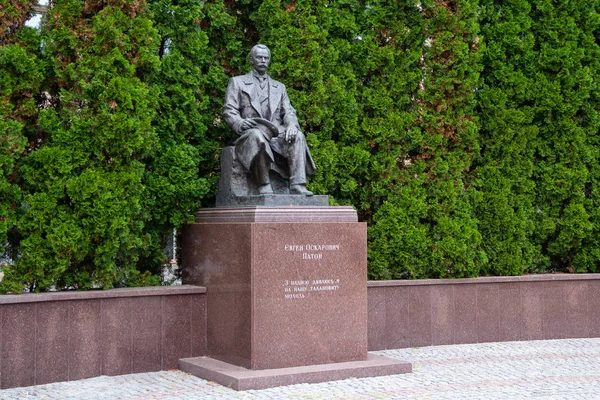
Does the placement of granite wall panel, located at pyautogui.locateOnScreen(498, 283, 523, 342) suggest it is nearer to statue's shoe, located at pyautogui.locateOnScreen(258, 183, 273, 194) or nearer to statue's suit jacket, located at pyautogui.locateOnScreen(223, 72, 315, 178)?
statue's suit jacket, located at pyautogui.locateOnScreen(223, 72, 315, 178)

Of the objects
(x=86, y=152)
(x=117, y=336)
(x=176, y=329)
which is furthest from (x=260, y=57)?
(x=117, y=336)

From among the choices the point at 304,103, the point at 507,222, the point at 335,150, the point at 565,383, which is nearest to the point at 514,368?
the point at 565,383

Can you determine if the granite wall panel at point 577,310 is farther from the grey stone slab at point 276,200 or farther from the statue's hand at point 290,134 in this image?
the statue's hand at point 290,134

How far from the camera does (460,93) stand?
11188 mm

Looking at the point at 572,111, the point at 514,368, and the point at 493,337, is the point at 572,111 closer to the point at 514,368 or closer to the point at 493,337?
the point at 493,337

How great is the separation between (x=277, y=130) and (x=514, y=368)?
3923 millimetres

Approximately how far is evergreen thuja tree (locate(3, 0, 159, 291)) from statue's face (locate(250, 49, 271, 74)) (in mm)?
1224

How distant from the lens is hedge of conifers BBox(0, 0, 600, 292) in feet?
27.9

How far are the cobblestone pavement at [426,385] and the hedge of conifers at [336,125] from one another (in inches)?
50.2

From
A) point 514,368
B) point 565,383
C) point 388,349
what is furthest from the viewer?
point 388,349

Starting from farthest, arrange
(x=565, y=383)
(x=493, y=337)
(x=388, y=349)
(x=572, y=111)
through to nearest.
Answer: (x=572, y=111) < (x=493, y=337) < (x=388, y=349) < (x=565, y=383)

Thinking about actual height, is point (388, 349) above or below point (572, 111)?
below

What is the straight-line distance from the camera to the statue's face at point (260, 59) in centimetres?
934

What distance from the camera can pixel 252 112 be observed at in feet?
30.7
